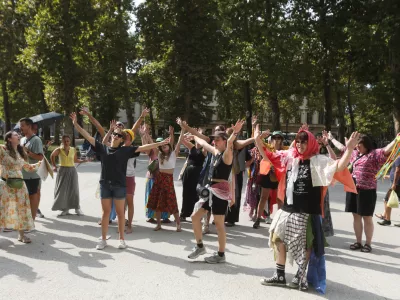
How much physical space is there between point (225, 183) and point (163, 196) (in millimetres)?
2288

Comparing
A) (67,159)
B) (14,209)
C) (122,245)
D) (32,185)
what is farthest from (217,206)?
(67,159)

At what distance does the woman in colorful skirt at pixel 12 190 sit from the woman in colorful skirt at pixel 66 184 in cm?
216

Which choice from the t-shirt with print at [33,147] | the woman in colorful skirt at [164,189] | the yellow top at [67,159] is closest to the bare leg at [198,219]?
the woman in colorful skirt at [164,189]

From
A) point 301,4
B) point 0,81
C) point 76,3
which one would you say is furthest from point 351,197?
point 0,81

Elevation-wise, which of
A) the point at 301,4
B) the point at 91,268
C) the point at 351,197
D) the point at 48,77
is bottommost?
the point at 91,268

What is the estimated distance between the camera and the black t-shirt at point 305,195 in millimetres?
4664

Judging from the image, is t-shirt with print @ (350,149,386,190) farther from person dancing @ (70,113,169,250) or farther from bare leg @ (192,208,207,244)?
person dancing @ (70,113,169,250)

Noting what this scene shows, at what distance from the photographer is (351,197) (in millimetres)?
6430

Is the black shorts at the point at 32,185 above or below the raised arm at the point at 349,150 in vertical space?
below

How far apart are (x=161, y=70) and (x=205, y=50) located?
490 centimetres

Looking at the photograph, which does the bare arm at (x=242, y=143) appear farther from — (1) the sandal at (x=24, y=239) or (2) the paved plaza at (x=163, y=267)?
(1) the sandal at (x=24, y=239)

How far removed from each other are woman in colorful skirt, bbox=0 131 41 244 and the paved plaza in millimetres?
393

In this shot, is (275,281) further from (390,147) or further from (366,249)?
(390,147)

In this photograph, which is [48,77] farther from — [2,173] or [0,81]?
[2,173]
